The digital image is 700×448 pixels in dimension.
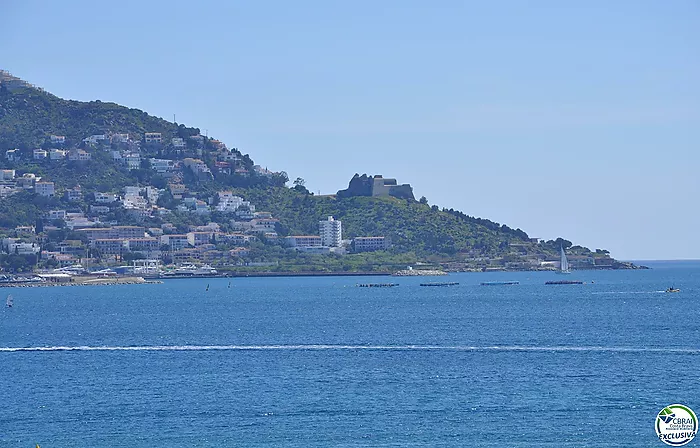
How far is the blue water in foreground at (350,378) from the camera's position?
132ft

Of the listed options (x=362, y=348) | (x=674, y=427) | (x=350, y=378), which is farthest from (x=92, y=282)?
(x=674, y=427)

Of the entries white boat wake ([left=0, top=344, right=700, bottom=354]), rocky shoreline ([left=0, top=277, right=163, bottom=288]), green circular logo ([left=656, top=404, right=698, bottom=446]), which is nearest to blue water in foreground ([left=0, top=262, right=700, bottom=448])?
white boat wake ([left=0, top=344, right=700, bottom=354])

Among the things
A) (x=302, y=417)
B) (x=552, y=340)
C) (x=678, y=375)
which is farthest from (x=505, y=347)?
(x=302, y=417)

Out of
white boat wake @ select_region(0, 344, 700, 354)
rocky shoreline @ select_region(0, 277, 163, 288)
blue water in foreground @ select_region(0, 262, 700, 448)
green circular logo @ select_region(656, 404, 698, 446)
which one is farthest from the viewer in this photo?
rocky shoreline @ select_region(0, 277, 163, 288)

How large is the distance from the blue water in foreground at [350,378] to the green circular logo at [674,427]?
1434mm

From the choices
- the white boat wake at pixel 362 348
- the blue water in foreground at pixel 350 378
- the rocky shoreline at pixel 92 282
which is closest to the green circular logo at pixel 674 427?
the blue water in foreground at pixel 350 378

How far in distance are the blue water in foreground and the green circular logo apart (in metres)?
1.43

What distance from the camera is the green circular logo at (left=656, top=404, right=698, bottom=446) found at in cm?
3550

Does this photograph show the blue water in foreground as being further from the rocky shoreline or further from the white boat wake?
the rocky shoreline

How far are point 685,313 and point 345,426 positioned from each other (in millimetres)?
55670

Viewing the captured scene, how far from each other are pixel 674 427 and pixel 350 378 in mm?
18972

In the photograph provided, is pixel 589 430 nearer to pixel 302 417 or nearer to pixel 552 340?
pixel 302 417

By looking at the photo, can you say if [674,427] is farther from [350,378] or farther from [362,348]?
[362,348]

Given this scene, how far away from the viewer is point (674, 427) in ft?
117
